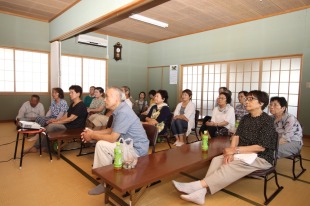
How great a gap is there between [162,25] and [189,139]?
3.35 m

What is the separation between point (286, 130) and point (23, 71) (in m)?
6.53

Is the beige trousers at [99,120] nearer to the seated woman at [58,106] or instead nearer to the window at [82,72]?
the seated woman at [58,106]

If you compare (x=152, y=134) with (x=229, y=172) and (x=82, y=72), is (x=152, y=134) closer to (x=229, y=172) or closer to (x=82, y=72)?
(x=229, y=172)

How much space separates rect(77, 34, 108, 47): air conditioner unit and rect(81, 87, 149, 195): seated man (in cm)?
522

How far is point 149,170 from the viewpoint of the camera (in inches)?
66.6

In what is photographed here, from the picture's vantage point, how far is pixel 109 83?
24.8 ft

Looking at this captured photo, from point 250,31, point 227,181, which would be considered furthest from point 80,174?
point 250,31

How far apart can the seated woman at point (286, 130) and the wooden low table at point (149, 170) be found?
0.77 meters

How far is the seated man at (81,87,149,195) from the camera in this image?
198 centimetres

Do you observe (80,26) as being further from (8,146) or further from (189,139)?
(189,139)

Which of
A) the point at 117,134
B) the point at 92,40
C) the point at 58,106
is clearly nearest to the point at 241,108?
the point at 117,134

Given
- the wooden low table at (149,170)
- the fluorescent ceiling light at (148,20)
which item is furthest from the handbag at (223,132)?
the fluorescent ceiling light at (148,20)

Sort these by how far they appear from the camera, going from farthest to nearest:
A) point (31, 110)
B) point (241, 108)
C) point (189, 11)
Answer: point (189, 11) < point (31, 110) < point (241, 108)

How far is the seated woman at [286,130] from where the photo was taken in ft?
7.88
